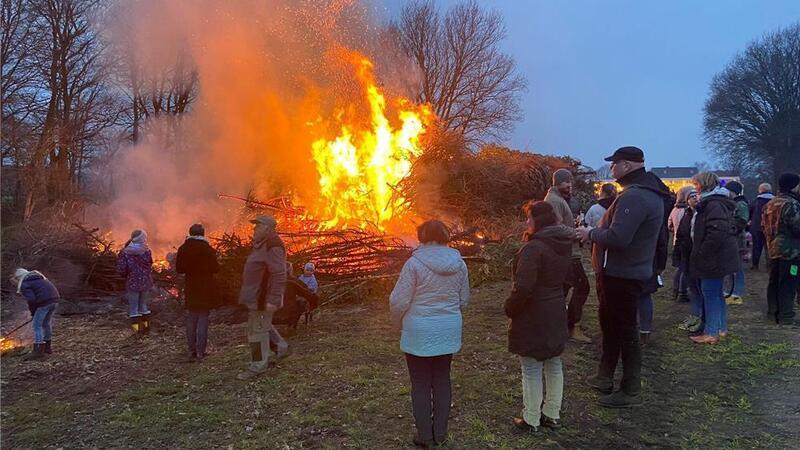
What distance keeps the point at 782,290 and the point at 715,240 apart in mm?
1809

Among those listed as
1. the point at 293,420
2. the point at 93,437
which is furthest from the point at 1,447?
the point at 293,420

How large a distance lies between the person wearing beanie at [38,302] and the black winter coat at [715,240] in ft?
27.2

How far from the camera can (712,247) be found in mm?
5680

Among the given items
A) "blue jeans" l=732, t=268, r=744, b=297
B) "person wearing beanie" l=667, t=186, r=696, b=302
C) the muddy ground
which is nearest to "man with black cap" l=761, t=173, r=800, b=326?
the muddy ground

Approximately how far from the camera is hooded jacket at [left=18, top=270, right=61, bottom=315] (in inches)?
274

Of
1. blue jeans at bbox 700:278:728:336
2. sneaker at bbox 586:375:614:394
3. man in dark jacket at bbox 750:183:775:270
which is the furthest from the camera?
man in dark jacket at bbox 750:183:775:270

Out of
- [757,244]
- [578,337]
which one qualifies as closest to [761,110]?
[757,244]

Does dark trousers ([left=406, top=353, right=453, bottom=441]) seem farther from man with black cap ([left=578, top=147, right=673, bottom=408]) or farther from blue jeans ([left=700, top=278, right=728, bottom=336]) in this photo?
blue jeans ([left=700, top=278, right=728, bottom=336])

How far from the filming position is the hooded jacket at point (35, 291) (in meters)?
6.95

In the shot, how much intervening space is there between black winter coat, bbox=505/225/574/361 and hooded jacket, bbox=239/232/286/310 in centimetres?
267

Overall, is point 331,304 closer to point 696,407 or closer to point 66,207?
point 696,407

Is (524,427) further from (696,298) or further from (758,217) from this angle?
(758,217)

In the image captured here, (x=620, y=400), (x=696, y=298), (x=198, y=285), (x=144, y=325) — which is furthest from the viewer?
(x=144, y=325)

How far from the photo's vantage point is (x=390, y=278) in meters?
9.29
